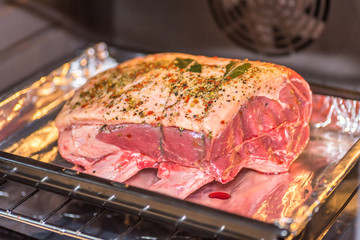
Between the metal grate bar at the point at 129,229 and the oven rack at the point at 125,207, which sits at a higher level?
the oven rack at the point at 125,207

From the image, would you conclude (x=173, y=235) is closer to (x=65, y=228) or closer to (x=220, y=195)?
(x=220, y=195)

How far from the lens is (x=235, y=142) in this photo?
2486mm

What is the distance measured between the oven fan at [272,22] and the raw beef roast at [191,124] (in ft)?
1.85

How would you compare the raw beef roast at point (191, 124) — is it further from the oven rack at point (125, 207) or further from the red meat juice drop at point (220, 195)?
the oven rack at point (125, 207)

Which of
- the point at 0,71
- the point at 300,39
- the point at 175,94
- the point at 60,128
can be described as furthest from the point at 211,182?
the point at 0,71

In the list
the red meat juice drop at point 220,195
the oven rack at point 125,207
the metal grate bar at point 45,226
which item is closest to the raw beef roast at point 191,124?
the red meat juice drop at point 220,195

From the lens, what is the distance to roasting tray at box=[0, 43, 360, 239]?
208 cm

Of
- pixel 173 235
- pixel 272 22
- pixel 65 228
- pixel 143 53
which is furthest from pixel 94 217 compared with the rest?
pixel 272 22

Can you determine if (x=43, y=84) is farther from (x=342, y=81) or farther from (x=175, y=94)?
(x=342, y=81)

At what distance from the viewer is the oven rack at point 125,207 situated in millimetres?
2023

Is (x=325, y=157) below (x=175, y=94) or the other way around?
below

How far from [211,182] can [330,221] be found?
52cm

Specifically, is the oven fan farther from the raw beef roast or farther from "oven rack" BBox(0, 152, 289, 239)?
"oven rack" BBox(0, 152, 289, 239)

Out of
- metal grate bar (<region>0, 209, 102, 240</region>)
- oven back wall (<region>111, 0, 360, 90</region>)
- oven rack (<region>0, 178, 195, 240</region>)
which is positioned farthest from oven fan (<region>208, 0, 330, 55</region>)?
metal grate bar (<region>0, 209, 102, 240</region>)
